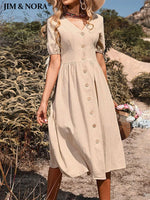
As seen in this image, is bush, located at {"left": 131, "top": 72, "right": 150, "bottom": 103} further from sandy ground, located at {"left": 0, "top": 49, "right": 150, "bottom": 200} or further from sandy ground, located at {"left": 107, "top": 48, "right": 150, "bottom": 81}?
sandy ground, located at {"left": 0, "top": 49, "right": 150, "bottom": 200}

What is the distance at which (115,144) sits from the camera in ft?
7.00

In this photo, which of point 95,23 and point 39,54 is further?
point 39,54

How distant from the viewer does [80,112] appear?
2.04 metres

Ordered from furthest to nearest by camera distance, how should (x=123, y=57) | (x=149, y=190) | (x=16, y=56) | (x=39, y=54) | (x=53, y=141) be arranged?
(x=123, y=57) → (x=39, y=54) → (x=16, y=56) → (x=149, y=190) → (x=53, y=141)

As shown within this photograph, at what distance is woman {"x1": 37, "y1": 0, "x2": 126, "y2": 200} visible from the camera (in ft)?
6.64

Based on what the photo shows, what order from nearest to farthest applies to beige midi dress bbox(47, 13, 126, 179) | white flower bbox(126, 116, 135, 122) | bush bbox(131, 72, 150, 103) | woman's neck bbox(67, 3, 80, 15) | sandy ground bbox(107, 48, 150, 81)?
1. beige midi dress bbox(47, 13, 126, 179)
2. woman's neck bbox(67, 3, 80, 15)
3. white flower bbox(126, 116, 135, 122)
4. bush bbox(131, 72, 150, 103)
5. sandy ground bbox(107, 48, 150, 81)

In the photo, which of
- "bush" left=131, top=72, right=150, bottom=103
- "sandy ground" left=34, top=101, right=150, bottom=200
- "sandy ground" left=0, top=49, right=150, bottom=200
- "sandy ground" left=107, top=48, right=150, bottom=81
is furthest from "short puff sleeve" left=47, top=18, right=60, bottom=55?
"sandy ground" left=107, top=48, right=150, bottom=81

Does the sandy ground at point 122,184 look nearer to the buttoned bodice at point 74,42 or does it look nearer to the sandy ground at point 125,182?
the sandy ground at point 125,182

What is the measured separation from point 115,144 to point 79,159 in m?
0.30

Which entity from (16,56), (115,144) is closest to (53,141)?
(115,144)

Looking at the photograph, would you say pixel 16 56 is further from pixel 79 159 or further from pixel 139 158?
pixel 79 159

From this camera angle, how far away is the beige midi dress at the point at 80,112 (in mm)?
2020

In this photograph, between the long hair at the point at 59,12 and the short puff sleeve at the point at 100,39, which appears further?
the short puff sleeve at the point at 100,39

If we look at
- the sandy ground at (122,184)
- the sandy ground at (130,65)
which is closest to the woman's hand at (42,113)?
the sandy ground at (122,184)
